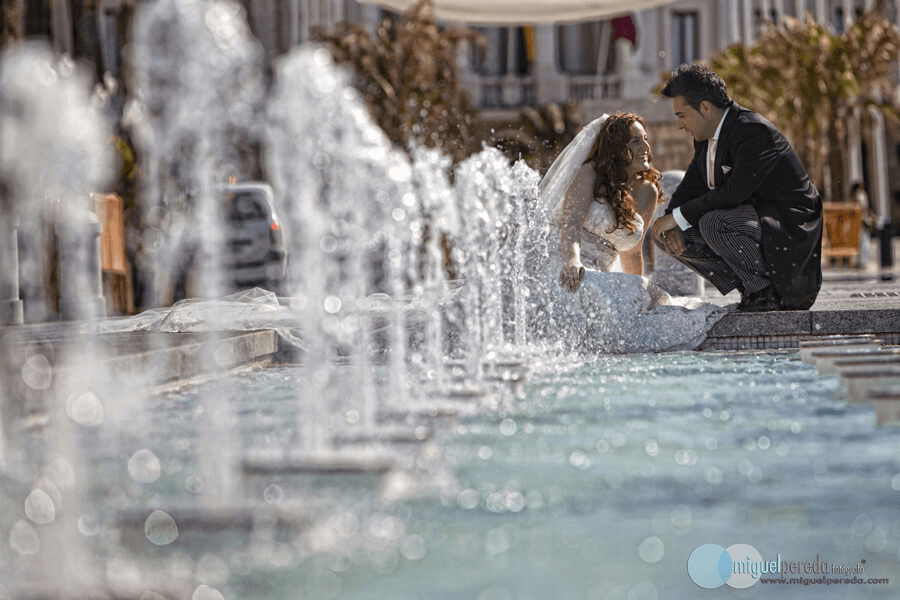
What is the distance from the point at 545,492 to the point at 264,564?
763 mm

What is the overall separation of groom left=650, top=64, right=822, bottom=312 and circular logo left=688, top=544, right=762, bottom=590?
403cm

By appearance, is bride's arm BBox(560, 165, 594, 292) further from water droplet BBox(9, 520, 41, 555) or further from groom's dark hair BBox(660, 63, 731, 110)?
water droplet BBox(9, 520, 41, 555)

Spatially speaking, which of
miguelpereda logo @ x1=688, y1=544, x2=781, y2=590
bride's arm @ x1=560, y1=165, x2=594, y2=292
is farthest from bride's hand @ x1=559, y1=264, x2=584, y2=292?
miguelpereda logo @ x1=688, y1=544, x2=781, y2=590

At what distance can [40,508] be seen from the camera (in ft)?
8.77

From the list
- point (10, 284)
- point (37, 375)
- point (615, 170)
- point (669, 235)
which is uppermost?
point (615, 170)

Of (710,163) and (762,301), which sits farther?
(710,163)

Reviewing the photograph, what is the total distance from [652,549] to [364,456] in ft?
3.52

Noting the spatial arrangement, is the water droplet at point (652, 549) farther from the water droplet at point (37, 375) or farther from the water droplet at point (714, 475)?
the water droplet at point (37, 375)

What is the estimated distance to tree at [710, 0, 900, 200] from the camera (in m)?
28.0

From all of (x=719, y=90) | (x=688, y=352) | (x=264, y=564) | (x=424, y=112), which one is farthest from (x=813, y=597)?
(x=424, y=112)

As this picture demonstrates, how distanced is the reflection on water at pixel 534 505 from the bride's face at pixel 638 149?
2864 mm

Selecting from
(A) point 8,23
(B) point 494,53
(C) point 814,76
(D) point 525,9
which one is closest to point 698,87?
(D) point 525,9

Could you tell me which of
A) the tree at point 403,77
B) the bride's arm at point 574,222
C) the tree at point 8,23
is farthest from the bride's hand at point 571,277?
the tree at point 403,77

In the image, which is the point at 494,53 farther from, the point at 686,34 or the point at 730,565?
the point at 730,565
